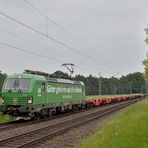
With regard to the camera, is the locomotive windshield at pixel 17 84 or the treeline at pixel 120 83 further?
the treeline at pixel 120 83

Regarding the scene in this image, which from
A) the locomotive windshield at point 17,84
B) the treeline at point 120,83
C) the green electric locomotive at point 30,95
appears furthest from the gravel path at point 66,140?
the treeline at point 120,83

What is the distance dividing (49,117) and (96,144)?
18367 mm

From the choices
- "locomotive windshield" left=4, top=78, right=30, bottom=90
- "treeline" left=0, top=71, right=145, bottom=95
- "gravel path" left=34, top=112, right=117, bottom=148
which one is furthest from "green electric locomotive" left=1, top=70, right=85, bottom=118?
"treeline" left=0, top=71, right=145, bottom=95

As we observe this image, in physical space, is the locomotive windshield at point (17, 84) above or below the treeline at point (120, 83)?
below

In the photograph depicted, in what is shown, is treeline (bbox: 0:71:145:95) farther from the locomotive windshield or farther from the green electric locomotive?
the locomotive windshield

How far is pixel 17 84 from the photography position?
26.7 metres

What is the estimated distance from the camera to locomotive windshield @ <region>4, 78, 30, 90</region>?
86.6ft

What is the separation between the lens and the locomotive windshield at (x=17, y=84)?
86.6 feet

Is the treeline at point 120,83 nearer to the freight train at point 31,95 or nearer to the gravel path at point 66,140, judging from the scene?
the freight train at point 31,95

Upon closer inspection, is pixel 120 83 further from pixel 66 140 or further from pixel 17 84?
pixel 66 140

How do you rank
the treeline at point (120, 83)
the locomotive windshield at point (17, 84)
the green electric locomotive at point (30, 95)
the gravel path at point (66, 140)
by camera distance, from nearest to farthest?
the gravel path at point (66, 140) < the green electric locomotive at point (30, 95) < the locomotive windshield at point (17, 84) < the treeline at point (120, 83)

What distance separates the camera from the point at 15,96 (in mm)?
26016

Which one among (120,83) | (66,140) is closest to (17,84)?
(66,140)

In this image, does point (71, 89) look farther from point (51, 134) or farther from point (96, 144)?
point (96, 144)
